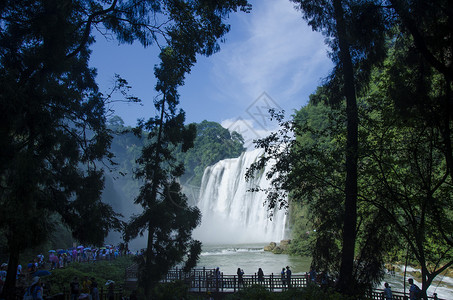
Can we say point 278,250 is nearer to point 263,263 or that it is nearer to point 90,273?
point 263,263

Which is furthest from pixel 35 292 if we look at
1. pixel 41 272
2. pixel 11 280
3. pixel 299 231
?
pixel 299 231

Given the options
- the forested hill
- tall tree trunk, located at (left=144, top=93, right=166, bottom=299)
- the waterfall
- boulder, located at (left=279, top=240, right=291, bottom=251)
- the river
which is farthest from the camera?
the forested hill

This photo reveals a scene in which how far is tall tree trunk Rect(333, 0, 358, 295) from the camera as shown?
7.65 meters

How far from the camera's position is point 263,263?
2577cm

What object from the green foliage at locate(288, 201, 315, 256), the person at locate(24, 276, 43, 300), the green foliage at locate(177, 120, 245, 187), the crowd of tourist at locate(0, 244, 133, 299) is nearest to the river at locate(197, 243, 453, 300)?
the green foliage at locate(288, 201, 315, 256)

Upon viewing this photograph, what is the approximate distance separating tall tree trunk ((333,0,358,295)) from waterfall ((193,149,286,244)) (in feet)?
89.6

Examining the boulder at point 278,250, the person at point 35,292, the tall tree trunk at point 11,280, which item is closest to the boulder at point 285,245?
the boulder at point 278,250

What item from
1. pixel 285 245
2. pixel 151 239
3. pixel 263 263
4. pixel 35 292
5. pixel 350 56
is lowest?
pixel 263 263

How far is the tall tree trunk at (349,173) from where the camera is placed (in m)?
7.65

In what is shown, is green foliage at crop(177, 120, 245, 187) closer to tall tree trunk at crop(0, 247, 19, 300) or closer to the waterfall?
the waterfall

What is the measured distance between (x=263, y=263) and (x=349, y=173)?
1954 cm

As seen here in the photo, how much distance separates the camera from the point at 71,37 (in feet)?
28.6

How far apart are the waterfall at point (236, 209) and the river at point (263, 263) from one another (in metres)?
5.78

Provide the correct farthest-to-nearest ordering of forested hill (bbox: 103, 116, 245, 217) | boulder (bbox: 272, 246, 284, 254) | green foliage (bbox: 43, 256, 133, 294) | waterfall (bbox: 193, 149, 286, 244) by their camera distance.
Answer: forested hill (bbox: 103, 116, 245, 217) → waterfall (bbox: 193, 149, 286, 244) → boulder (bbox: 272, 246, 284, 254) → green foliage (bbox: 43, 256, 133, 294)
